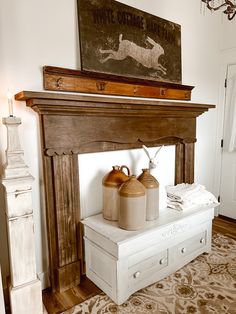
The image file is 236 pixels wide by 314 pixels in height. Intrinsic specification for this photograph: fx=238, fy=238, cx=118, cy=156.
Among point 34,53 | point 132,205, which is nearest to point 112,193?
point 132,205

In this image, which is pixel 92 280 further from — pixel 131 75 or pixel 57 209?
pixel 131 75

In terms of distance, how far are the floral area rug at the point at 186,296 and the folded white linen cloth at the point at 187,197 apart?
52 cm

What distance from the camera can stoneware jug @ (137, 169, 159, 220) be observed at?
184 centimetres

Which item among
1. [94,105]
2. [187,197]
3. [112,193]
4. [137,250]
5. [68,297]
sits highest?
[94,105]

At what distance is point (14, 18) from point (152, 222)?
1.71 metres

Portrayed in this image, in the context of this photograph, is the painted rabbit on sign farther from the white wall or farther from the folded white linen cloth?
the folded white linen cloth

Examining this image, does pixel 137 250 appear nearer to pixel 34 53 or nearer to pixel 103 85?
pixel 103 85

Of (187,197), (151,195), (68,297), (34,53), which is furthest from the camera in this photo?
(187,197)

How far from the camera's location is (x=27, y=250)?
147cm

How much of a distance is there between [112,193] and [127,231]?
1.01ft

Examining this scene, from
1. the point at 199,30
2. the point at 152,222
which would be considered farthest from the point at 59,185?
the point at 199,30

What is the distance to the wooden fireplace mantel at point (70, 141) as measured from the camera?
1.65m

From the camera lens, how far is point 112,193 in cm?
183

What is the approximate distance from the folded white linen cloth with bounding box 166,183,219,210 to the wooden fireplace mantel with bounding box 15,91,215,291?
56 cm
